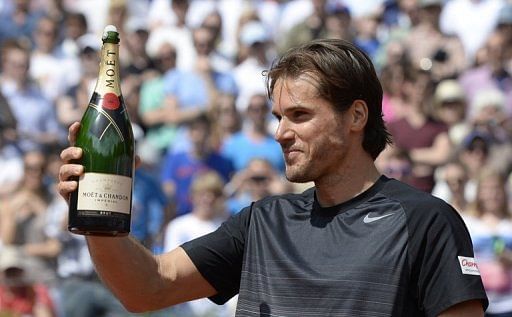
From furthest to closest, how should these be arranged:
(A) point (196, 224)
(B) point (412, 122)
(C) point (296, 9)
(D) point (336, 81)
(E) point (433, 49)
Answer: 1. (C) point (296, 9)
2. (E) point (433, 49)
3. (B) point (412, 122)
4. (A) point (196, 224)
5. (D) point (336, 81)

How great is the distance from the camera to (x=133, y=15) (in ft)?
41.8

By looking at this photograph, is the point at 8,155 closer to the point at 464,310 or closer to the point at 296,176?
the point at 296,176

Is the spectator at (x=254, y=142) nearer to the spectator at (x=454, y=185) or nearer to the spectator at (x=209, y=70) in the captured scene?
the spectator at (x=209, y=70)

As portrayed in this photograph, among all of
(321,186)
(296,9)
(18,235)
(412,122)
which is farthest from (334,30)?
(321,186)

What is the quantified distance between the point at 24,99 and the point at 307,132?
8.37m

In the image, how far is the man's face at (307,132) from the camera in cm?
364

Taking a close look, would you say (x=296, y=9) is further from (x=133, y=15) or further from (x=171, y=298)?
(x=171, y=298)

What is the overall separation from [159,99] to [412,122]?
280 cm

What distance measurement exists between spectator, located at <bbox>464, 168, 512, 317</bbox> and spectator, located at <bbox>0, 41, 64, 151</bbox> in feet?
14.9

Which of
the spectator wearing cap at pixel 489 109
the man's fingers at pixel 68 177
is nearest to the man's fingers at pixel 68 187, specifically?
the man's fingers at pixel 68 177

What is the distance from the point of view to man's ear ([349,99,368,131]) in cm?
374

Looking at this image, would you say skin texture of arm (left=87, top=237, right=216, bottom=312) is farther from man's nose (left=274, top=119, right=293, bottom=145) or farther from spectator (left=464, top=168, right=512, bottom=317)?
spectator (left=464, top=168, right=512, bottom=317)

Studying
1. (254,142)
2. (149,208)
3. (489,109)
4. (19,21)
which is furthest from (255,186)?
(19,21)

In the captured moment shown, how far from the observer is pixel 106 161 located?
3.40 m
